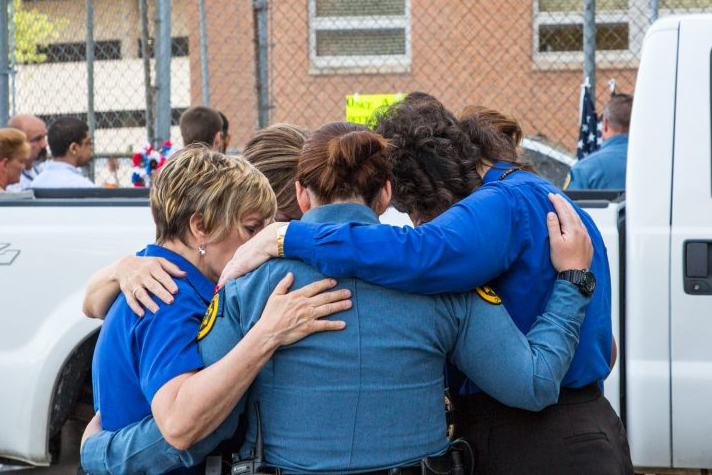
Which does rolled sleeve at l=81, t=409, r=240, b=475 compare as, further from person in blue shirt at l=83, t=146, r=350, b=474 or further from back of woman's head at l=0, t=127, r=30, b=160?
back of woman's head at l=0, t=127, r=30, b=160

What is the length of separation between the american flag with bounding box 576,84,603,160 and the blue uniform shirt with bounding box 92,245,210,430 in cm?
522

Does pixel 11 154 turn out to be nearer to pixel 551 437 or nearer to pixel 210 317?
pixel 210 317

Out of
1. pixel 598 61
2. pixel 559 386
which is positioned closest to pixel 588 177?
pixel 559 386

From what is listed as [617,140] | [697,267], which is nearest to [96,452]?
[697,267]

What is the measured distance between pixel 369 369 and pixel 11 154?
5.10m

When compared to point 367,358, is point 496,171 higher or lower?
higher

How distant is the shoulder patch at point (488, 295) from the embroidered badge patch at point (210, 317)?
2.05 feet

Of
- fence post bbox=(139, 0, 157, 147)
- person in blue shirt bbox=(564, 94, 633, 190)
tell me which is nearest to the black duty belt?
person in blue shirt bbox=(564, 94, 633, 190)

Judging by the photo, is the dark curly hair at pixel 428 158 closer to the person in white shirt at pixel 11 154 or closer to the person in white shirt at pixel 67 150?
the person in white shirt at pixel 11 154

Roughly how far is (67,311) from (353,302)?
189cm

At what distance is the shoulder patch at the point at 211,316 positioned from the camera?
2332 mm

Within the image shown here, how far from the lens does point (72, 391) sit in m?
4.07

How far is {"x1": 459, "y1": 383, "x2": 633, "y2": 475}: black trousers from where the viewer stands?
2475 mm

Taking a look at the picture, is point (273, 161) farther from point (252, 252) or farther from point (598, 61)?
point (598, 61)
